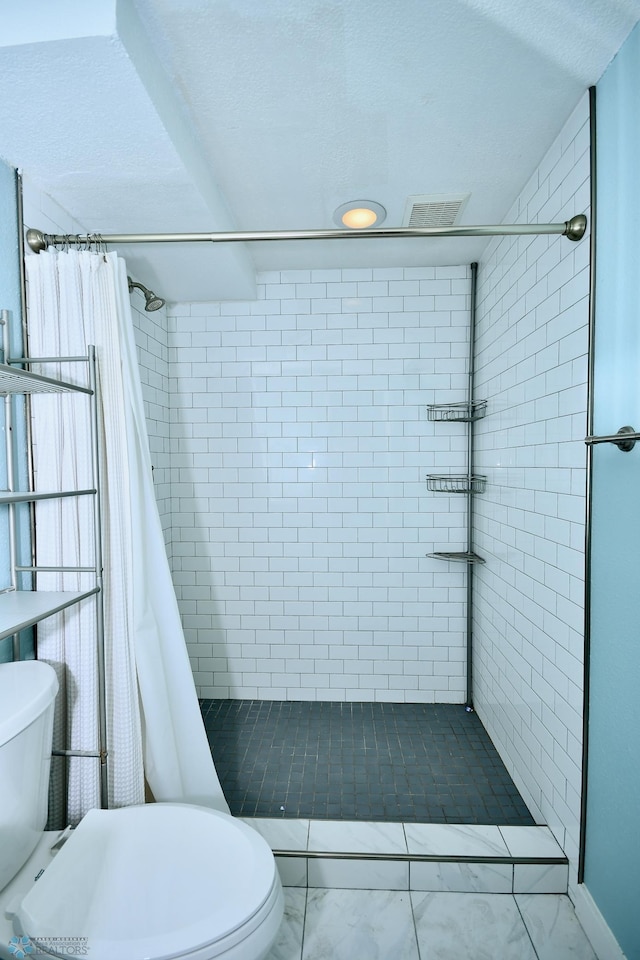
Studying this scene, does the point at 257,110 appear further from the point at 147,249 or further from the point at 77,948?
the point at 77,948

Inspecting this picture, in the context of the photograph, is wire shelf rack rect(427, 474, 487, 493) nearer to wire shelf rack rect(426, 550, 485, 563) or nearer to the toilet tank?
wire shelf rack rect(426, 550, 485, 563)

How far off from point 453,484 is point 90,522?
173 centimetres

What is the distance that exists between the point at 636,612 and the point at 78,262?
71.6 inches

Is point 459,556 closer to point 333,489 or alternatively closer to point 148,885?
point 333,489

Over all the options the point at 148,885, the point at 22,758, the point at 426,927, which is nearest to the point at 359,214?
the point at 22,758

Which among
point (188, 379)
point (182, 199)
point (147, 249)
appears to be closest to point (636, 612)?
point (182, 199)

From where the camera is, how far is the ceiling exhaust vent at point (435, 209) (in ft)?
5.57

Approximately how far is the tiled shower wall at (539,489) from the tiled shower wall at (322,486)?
0.96 feet

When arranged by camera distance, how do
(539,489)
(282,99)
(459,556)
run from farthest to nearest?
(459,556) < (539,489) < (282,99)

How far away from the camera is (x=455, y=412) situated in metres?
2.32

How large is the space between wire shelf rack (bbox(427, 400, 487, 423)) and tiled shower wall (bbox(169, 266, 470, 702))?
0.05m

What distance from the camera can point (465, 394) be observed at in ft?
7.59

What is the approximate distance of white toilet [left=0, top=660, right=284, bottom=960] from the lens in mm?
847

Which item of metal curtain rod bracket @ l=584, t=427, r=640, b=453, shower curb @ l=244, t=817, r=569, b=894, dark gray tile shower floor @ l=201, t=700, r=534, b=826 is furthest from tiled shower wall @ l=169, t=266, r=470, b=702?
metal curtain rod bracket @ l=584, t=427, r=640, b=453
